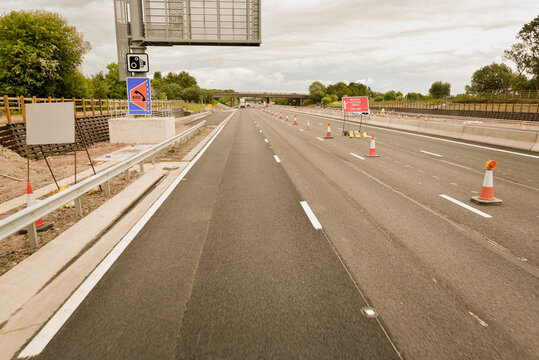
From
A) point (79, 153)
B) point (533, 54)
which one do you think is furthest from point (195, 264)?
point (533, 54)

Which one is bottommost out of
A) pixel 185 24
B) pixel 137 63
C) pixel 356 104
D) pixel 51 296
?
pixel 51 296

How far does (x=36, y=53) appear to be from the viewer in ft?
170

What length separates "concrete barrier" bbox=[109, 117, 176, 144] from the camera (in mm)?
20125

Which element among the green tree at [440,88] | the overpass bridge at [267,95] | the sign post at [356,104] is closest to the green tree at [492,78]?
the green tree at [440,88]

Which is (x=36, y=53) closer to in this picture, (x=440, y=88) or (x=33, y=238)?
(x=33, y=238)

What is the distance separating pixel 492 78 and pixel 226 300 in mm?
142305

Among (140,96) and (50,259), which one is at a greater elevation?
(140,96)

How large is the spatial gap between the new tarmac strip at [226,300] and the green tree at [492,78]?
133222 millimetres

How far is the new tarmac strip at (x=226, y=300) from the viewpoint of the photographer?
3346 mm

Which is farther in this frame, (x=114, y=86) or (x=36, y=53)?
(x=114, y=86)

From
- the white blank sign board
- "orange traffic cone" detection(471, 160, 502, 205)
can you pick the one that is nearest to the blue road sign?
the white blank sign board

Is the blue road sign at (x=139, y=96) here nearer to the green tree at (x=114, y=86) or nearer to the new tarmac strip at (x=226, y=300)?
the new tarmac strip at (x=226, y=300)

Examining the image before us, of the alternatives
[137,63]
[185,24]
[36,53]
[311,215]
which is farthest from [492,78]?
[311,215]

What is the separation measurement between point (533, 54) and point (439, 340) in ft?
373
